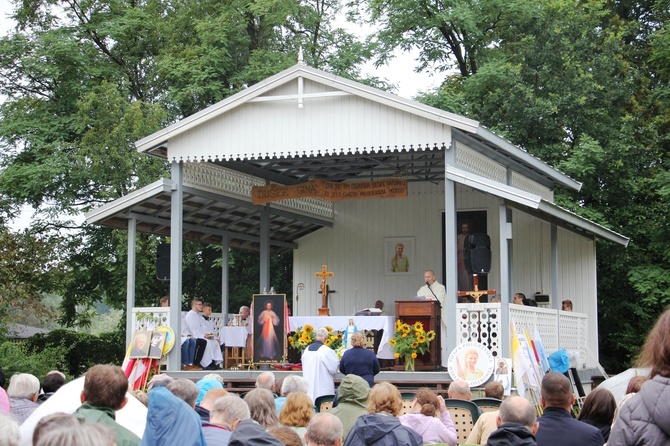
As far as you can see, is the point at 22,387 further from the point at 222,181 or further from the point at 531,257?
the point at 531,257

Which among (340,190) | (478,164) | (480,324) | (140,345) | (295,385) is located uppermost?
(478,164)

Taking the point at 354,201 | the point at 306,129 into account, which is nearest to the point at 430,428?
the point at 306,129

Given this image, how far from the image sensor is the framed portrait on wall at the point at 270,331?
17.7 m

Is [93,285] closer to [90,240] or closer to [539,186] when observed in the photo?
[90,240]

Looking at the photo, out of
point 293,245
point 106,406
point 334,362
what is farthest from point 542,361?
point 106,406

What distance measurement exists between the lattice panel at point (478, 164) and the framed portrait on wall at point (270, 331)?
3.97 metres

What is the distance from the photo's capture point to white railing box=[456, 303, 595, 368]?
51.8 ft

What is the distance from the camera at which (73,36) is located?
30.1m

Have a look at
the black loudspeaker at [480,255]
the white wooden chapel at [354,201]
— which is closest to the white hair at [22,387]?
the white wooden chapel at [354,201]

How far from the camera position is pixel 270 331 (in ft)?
58.4

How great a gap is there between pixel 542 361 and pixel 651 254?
9352mm

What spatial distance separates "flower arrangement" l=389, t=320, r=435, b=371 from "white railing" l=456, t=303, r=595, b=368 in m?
0.77

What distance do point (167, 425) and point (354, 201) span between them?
18699mm

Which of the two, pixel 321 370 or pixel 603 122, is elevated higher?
pixel 603 122
